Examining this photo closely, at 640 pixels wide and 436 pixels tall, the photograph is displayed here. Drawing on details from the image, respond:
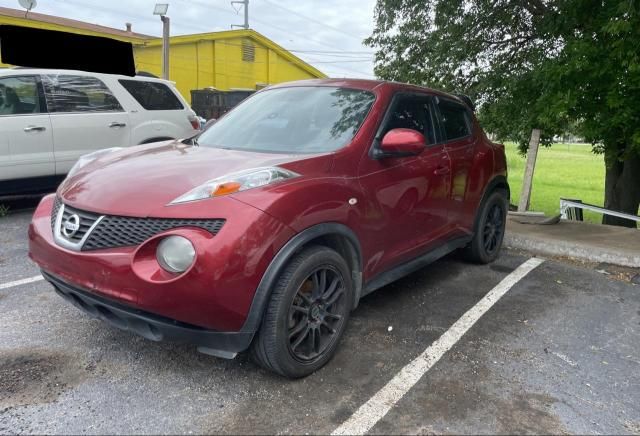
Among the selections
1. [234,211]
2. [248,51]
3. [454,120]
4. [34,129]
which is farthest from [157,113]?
[248,51]

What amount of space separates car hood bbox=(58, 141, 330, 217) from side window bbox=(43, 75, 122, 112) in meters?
3.57

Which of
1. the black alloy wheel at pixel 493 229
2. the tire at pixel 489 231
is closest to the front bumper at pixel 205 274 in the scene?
the tire at pixel 489 231

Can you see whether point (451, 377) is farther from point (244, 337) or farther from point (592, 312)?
point (592, 312)

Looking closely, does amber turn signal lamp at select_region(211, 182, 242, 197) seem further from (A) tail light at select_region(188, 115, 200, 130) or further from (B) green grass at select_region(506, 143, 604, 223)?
(B) green grass at select_region(506, 143, 604, 223)

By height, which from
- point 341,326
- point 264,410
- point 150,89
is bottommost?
point 264,410

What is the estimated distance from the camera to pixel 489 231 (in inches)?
199

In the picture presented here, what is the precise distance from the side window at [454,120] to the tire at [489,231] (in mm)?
765

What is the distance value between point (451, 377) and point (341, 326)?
0.70 metres

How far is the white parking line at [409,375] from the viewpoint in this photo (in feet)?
8.02

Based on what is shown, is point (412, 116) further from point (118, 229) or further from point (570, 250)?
point (570, 250)

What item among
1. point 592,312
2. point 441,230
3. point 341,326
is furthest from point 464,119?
point 341,326

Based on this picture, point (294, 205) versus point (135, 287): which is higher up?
point (294, 205)

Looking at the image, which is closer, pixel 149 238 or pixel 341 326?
pixel 149 238

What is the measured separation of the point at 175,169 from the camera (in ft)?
9.21
